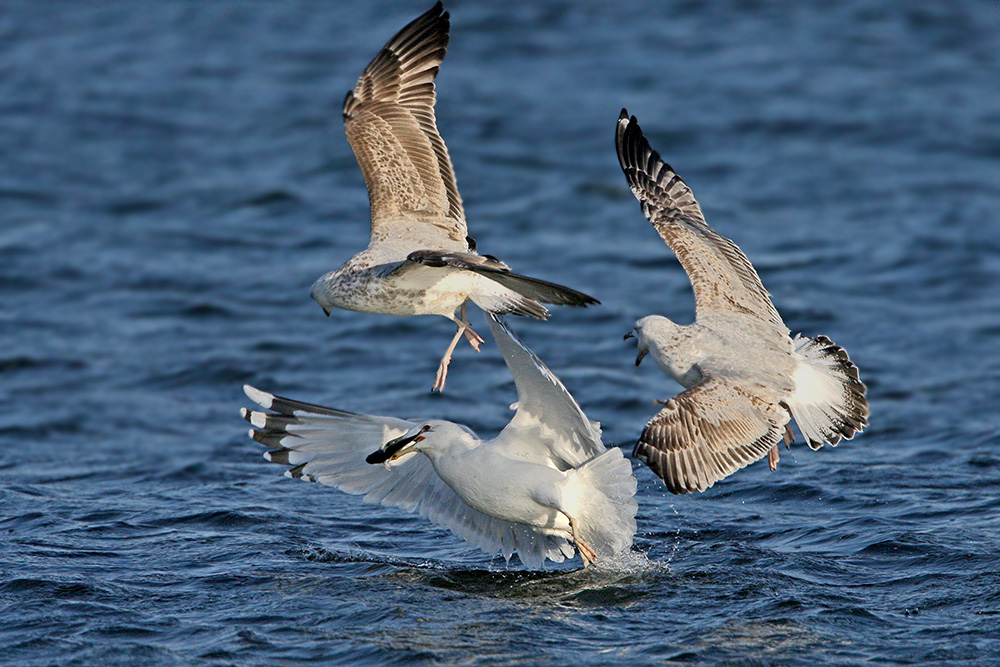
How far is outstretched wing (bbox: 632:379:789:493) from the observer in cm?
582

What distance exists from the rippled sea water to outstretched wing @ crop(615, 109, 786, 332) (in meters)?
1.15

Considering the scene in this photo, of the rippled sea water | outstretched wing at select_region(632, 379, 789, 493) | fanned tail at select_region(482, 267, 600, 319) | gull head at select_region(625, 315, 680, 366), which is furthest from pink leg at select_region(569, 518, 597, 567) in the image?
gull head at select_region(625, 315, 680, 366)

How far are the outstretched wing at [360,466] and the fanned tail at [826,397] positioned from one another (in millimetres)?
1542

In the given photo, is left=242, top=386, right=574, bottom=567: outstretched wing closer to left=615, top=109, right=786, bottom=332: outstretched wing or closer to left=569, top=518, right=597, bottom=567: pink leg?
left=569, top=518, right=597, bottom=567: pink leg

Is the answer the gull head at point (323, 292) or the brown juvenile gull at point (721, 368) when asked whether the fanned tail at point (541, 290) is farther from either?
the gull head at point (323, 292)

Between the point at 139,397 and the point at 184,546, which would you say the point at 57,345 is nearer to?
the point at 139,397

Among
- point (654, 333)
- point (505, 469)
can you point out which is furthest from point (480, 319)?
point (505, 469)

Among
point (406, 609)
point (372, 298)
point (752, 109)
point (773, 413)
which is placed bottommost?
point (406, 609)

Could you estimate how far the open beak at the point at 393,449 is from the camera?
614 cm

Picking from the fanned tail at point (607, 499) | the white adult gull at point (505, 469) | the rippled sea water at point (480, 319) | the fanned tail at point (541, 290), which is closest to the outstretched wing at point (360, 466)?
the white adult gull at point (505, 469)

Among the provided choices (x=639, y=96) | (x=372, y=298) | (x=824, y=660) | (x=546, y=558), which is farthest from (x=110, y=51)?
(x=824, y=660)

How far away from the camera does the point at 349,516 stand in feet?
24.1

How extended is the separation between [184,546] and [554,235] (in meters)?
7.25

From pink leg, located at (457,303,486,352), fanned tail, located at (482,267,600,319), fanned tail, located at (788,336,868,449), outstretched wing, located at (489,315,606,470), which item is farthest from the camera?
pink leg, located at (457,303,486,352)
